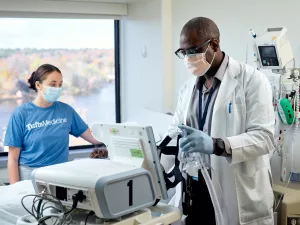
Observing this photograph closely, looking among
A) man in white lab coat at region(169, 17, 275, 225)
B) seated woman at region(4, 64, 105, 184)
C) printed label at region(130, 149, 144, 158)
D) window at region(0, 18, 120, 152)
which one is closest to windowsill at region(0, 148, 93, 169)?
window at region(0, 18, 120, 152)

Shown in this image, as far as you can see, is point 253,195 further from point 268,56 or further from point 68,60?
point 68,60

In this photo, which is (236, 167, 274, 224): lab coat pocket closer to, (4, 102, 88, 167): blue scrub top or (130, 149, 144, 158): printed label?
(130, 149, 144, 158): printed label

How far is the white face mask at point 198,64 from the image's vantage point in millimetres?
1906

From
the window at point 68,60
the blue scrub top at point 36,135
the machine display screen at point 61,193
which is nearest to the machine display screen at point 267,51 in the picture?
the blue scrub top at point 36,135

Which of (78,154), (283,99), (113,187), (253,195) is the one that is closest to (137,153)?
(113,187)

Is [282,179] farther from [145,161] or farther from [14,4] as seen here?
[14,4]

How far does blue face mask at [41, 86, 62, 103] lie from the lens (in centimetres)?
283

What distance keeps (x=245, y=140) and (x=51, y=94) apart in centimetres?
150

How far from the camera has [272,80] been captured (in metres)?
2.71

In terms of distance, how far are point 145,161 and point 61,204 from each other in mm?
354

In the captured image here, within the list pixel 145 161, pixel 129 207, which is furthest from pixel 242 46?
pixel 129 207

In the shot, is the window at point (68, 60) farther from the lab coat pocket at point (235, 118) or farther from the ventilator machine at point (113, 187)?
the lab coat pocket at point (235, 118)

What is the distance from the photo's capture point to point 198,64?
1.92m

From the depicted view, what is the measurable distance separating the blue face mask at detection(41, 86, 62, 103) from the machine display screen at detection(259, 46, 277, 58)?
1.32m
